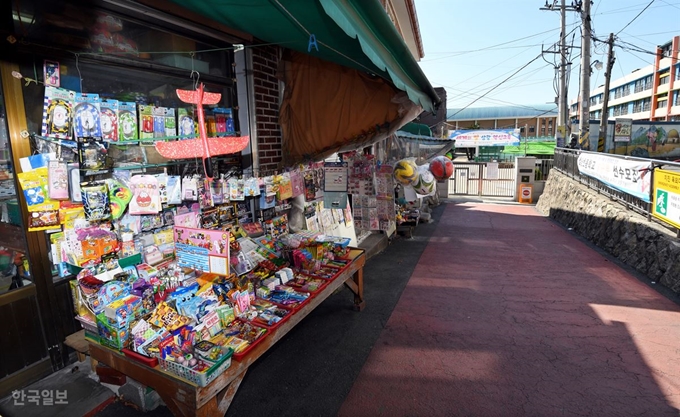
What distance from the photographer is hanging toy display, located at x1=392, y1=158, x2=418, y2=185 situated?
6.68 m

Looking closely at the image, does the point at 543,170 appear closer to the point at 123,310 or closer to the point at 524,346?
the point at 524,346

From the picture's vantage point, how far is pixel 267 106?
14.9ft

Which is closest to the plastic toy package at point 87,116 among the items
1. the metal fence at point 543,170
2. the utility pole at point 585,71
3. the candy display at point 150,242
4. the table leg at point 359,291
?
the candy display at point 150,242

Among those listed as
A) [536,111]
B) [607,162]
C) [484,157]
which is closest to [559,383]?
[607,162]

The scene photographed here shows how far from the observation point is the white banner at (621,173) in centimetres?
641

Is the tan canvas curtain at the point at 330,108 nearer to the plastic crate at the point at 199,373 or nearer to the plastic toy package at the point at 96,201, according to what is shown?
the plastic toy package at the point at 96,201

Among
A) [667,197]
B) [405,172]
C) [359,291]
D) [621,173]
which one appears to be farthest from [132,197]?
[621,173]

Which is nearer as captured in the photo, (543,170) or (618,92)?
(543,170)

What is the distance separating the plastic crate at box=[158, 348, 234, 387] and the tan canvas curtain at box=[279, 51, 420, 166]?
3033mm

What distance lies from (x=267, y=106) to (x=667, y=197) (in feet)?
20.4

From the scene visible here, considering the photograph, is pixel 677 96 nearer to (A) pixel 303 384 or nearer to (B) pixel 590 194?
(B) pixel 590 194

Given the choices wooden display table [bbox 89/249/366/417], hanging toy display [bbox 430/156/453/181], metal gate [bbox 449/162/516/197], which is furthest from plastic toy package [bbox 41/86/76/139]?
metal gate [bbox 449/162/516/197]

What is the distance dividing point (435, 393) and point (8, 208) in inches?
142

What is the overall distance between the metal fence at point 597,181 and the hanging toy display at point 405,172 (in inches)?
152
